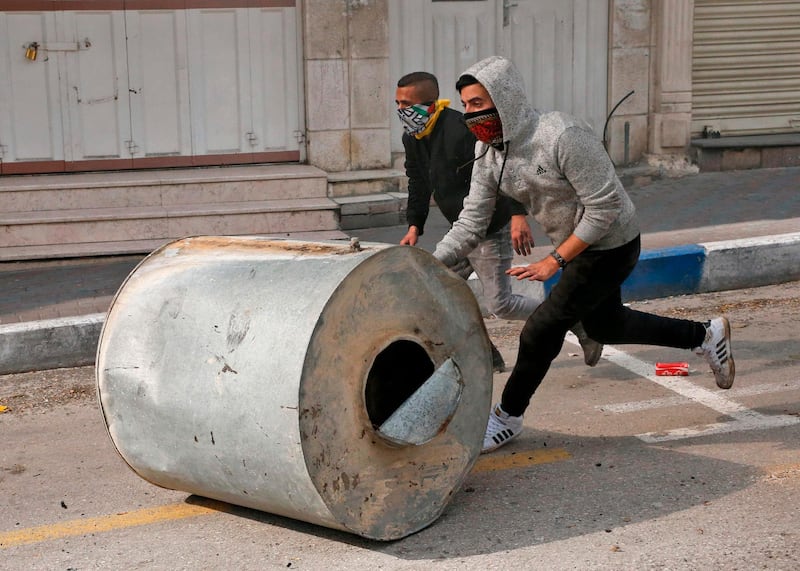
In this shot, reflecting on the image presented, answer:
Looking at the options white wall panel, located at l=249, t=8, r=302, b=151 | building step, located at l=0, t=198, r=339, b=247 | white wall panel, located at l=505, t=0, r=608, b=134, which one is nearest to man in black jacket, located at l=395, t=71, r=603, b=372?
building step, located at l=0, t=198, r=339, b=247

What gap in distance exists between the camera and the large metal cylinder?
14.1 ft

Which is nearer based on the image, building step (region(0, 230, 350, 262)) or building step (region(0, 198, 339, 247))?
building step (region(0, 230, 350, 262))

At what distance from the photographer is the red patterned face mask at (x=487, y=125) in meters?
5.08

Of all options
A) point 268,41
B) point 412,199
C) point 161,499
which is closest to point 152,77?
point 268,41

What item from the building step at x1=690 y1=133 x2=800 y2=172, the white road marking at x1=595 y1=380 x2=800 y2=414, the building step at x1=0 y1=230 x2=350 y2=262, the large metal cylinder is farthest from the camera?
the building step at x1=690 y1=133 x2=800 y2=172

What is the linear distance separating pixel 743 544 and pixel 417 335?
1.39 meters

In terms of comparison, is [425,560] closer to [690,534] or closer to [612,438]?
[690,534]

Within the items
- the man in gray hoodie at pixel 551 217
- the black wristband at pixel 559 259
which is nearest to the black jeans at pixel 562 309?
the man in gray hoodie at pixel 551 217

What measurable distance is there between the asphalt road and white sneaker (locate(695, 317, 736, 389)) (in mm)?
203

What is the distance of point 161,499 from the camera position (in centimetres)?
514

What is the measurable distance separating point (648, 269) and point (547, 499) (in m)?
3.97

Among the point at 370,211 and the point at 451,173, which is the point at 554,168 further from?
the point at 370,211

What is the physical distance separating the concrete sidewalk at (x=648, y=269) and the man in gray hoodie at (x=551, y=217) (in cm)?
287

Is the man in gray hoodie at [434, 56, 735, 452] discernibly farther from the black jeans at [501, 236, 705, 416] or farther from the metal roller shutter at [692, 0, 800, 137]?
the metal roller shutter at [692, 0, 800, 137]
